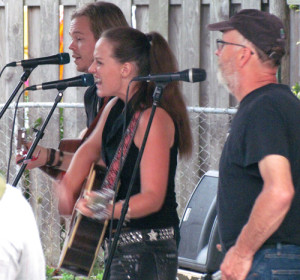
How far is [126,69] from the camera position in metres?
3.40

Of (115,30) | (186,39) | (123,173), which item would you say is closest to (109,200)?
(123,173)

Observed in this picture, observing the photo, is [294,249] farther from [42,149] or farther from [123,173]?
[42,149]

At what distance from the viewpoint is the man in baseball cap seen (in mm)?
2641

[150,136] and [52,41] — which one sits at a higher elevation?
[52,41]

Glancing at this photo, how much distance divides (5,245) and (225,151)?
1.13m

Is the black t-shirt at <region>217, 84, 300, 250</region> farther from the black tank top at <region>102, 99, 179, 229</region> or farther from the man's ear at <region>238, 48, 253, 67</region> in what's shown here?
the black tank top at <region>102, 99, 179, 229</region>

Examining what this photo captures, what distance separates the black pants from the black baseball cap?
0.91m

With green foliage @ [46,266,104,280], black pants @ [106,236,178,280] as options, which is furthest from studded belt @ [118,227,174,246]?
green foliage @ [46,266,104,280]

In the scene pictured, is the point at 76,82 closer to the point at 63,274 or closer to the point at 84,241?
the point at 84,241

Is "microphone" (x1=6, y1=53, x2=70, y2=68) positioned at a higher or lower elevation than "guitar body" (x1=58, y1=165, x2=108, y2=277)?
higher

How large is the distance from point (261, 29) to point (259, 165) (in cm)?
52

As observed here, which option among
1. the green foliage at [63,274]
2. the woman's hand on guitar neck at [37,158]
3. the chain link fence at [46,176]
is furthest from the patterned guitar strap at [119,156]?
the green foliage at [63,274]

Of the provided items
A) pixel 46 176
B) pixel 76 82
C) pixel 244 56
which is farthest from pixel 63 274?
pixel 244 56

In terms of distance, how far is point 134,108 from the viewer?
10.8ft
